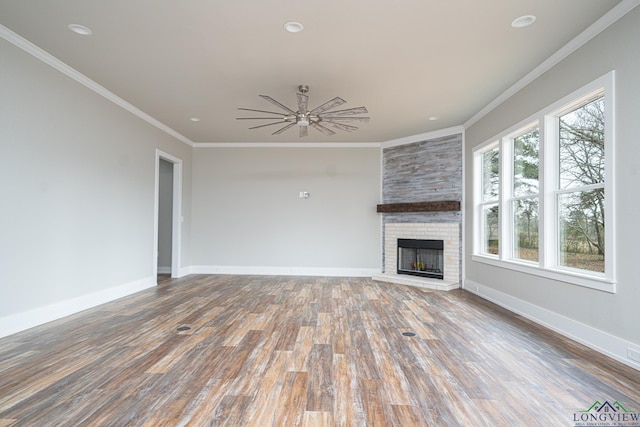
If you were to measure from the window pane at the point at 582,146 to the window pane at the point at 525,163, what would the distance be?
0.39 metres

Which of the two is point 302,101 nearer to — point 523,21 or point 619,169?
point 523,21

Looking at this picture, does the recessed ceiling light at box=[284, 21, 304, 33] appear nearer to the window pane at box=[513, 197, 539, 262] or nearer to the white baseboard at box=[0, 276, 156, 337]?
the window pane at box=[513, 197, 539, 262]

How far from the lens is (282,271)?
7.14 m

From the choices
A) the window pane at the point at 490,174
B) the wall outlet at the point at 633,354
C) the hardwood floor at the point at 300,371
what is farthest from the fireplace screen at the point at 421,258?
the wall outlet at the point at 633,354

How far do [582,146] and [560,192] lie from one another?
50 cm

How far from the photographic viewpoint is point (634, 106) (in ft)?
8.57

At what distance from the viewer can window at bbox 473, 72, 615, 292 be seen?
9.78ft

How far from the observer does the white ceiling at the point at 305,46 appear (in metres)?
2.73

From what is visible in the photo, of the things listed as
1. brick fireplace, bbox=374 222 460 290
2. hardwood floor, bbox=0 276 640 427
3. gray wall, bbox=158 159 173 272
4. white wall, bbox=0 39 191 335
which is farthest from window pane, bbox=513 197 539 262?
gray wall, bbox=158 159 173 272

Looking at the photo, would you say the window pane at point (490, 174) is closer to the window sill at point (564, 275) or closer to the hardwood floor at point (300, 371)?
the window sill at point (564, 275)

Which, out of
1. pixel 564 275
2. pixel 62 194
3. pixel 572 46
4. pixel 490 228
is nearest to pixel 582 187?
pixel 564 275

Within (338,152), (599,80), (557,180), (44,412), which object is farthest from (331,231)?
(44,412)

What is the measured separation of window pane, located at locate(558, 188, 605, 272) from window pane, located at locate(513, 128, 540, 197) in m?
0.57

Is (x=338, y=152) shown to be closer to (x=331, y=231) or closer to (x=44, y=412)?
(x=331, y=231)
